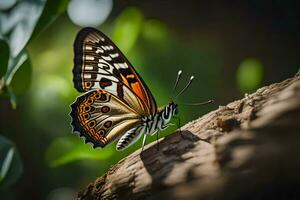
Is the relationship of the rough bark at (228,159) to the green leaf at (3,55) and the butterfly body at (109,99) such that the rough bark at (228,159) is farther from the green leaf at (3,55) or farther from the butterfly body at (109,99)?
the green leaf at (3,55)

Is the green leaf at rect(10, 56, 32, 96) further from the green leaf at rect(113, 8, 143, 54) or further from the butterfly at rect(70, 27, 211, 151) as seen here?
the green leaf at rect(113, 8, 143, 54)

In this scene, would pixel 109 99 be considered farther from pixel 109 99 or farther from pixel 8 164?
pixel 8 164

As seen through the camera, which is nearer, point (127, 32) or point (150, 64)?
point (127, 32)

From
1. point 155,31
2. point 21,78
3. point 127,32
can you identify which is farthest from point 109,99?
point 155,31

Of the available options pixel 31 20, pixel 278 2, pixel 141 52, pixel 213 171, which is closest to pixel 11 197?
pixel 141 52

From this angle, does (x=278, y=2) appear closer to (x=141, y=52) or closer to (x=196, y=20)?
(x=196, y=20)

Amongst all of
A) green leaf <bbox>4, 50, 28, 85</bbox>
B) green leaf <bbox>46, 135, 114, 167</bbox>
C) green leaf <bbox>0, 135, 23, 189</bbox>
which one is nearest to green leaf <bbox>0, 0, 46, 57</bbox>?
green leaf <bbox>4, 50, 28, 85</bbox>
